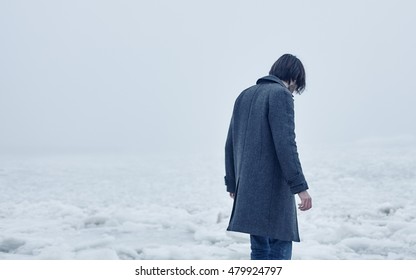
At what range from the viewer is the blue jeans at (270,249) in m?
1.42

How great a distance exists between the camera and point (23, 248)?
7.71ft

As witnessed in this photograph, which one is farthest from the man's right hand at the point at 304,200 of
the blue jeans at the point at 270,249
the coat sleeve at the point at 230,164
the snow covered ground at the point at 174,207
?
the snow covered ground at the point at 174,207

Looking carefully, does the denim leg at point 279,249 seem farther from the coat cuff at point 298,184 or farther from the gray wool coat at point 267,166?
the coat cuff at point 298,184

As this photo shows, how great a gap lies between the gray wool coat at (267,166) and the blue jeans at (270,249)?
0.04 meters

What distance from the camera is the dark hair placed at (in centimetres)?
145

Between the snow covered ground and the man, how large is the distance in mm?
901

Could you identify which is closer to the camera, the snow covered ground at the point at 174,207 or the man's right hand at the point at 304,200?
the man's right hand at the point at 304,200

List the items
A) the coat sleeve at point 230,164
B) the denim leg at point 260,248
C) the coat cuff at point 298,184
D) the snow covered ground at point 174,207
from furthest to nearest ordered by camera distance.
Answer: the snow covered ground at point 174,207
the coat sleeve at point 230,164
the denim leg at point 260,248
the coat cuff at point 298,184

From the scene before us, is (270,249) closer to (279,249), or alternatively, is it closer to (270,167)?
(279,249)

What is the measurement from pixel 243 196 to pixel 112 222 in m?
1.45

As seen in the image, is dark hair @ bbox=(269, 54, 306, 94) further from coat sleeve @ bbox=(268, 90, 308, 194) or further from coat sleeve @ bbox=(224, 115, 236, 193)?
coat sleeve @ bbox=(224, 115, 236, 193)

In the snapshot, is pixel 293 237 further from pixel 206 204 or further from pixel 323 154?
pixel 323 154

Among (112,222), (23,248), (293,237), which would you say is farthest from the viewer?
(112,222)
